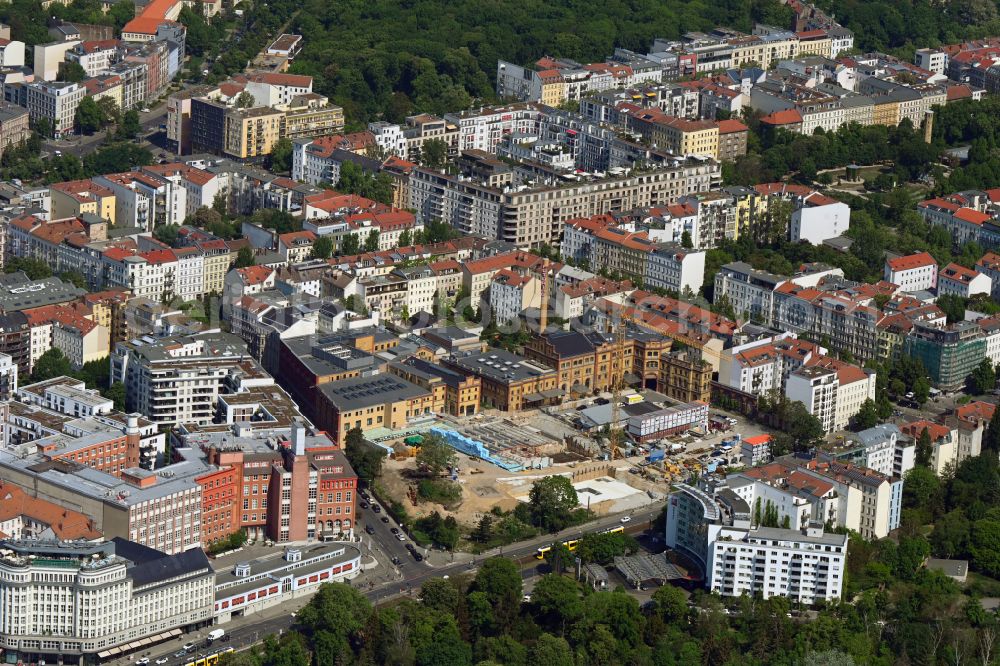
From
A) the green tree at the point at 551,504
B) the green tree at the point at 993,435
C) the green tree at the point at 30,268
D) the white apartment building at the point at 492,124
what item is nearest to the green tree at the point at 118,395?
the green tree at the point at 30,268

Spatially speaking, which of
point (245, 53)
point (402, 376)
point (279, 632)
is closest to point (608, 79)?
point (245, 53)

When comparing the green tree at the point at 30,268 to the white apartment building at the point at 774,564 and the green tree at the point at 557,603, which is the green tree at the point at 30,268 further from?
the white apartment building at the point at 774,564

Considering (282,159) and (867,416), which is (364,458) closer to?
(867,416)

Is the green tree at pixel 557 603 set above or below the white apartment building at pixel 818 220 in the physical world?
below

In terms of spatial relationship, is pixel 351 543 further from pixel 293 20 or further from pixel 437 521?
pixel 293 20

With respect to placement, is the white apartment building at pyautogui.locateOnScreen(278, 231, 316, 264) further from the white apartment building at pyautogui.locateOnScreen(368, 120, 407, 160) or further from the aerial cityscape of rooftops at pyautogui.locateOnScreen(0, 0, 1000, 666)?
the white apartment building at pyautogui.locateOnScreen(368, 120, 407, 160)

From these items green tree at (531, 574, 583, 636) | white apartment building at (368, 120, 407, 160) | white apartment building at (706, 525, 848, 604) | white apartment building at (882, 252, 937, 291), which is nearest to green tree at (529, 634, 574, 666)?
green tree at (531, 574, 583, 636)
